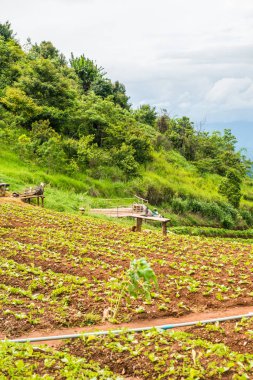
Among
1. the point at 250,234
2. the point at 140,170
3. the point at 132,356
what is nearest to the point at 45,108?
the point at 140,170

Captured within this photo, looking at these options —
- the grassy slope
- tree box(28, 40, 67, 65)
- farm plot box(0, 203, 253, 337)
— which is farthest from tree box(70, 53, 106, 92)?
farm plot box(0, 203, 253, 337)

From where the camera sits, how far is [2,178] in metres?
32.3

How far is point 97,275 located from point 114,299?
6.96 feet

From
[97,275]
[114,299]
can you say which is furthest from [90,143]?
[114,299]

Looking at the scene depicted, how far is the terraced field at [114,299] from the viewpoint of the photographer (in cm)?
716

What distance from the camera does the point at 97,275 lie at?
1240 cm

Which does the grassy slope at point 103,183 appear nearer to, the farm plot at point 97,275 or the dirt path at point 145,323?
the farm plot at point 97,275

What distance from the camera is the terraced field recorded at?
7163 mm

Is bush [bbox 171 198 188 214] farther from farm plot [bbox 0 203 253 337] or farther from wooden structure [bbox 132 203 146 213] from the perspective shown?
farm plot [bbox 0 203 253 337]

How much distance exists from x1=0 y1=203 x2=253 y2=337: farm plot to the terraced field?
0.08ft

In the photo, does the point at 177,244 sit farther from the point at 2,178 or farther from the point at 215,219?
the point at 215,219

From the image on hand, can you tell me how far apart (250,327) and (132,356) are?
8.39 feet

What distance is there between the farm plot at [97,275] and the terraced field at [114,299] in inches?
1.0

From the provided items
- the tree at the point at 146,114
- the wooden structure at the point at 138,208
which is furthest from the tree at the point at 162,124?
the wooden structure at the point at 138,208
